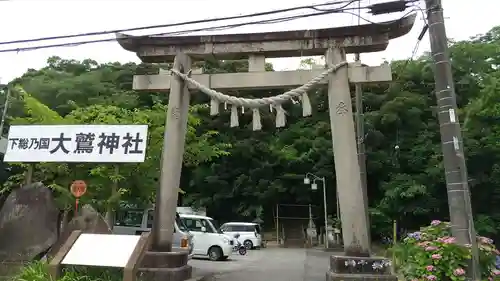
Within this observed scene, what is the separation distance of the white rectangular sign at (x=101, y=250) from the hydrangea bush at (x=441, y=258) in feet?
15.9

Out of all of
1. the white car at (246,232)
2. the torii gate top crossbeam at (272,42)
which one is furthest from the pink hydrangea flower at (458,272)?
the white car at (246,232)

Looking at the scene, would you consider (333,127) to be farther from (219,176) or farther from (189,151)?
(219,176)

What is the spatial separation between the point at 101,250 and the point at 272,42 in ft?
18.3

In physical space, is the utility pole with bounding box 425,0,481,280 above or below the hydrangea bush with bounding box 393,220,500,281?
above

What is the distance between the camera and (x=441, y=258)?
594 centimetres

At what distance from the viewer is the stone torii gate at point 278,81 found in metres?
8.21

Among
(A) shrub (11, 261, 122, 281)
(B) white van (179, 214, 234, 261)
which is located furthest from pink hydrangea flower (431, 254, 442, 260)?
(B) white van (179, 214, 234, 261)

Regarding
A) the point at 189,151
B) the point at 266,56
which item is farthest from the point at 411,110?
the point at 266,56

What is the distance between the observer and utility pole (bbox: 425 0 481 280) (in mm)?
6082

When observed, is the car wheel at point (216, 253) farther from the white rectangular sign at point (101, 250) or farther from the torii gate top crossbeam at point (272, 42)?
the torii gate top crossbeam at point (272, 42)

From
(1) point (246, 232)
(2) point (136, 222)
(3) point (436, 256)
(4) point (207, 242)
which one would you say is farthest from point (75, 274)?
(1) point (246, 232)

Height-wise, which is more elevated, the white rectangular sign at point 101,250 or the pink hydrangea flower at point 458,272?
the white rectangular sign at point 101,250

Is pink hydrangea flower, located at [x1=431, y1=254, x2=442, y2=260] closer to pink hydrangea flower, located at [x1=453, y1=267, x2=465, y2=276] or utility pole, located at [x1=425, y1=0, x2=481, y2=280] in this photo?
pink hydrangea flower, located at [x1=453, y1=267, x2=465, y2=276]

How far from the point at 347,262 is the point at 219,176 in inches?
876
